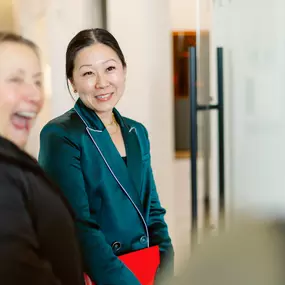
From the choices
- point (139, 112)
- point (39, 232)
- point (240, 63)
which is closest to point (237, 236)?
point (39, 232)

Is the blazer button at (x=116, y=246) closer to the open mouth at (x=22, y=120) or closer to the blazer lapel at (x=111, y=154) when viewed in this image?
the blazer lapel at (x=111, y=154)

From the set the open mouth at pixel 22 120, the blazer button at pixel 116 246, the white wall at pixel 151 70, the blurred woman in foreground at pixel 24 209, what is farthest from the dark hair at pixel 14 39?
the blazer button at pixel 116 246

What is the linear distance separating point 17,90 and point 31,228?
0.81ft

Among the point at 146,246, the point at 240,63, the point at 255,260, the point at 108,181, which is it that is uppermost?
the point at 240,63

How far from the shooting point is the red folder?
1.04 m

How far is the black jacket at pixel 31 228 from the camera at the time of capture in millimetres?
614

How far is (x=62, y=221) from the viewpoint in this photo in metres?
0.68

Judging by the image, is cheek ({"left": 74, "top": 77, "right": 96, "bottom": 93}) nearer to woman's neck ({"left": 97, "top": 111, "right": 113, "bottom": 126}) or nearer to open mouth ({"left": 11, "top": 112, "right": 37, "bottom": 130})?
woman's neck ({"left": 97, "top": 111, "right": 113, "bottom": 126})

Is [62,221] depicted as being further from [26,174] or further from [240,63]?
[240,63]

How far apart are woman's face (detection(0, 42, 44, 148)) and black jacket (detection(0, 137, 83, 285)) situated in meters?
0.09

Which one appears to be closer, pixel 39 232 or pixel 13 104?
pixel 39 232

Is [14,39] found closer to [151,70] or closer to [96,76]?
[96,76]

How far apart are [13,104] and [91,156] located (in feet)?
0.84

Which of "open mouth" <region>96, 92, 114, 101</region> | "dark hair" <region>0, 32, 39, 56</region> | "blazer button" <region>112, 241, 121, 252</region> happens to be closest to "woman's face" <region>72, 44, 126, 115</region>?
"open mouth" <region>96, 92, 114, 101</region>
